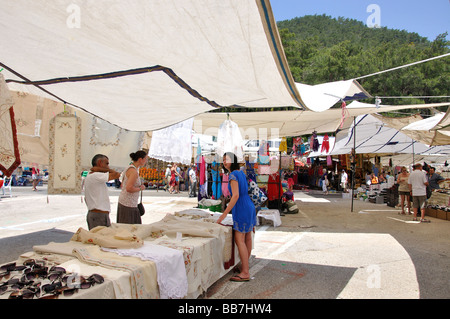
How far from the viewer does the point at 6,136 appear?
7.85 feet

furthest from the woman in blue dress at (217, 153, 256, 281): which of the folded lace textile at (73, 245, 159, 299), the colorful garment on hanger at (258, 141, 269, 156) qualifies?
the colorful garment on hanger at (258, 141, 269, 156)

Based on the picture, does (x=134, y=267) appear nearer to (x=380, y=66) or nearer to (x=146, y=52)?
(x=146, y=52)

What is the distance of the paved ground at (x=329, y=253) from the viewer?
138 inches

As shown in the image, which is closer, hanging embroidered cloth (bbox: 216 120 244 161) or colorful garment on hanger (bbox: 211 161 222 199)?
hanging embroidered cloth (bbox: 216 120 244 161)

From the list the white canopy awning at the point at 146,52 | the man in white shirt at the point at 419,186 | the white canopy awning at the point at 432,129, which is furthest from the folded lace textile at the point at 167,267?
the man in white shirt at the point at 419,186

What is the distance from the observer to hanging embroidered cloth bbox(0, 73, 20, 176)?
7.59ft

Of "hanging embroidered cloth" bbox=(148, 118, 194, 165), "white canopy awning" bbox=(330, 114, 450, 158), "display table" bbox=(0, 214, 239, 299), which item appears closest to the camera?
"display table" bbox=(0, 214, 239, 299)

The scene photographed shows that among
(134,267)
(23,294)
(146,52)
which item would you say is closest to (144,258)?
(134,267)

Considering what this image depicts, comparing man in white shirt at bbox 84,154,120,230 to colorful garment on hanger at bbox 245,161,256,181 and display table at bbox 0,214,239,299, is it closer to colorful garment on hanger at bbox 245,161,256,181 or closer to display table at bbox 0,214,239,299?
display table at bbox 0,214,239,299

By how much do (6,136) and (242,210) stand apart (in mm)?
2534

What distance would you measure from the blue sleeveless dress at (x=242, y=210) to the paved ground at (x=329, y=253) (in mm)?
722

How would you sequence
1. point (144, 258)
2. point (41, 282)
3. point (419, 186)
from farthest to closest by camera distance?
point (419, 186)
point (144, 258)
point (41, 282)

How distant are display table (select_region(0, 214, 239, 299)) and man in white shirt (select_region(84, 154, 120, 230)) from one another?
0.65m
